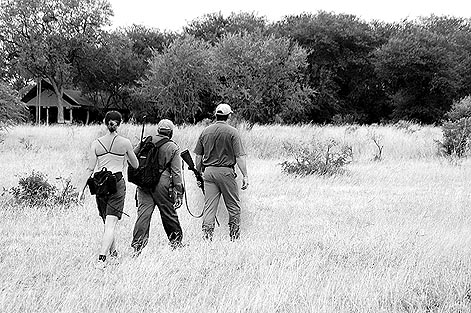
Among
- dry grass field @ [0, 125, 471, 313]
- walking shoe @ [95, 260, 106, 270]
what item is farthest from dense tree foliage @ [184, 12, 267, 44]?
walking shoe @ [95, 260, 106, 270]

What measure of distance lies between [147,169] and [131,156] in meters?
0.32

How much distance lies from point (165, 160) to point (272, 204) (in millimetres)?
3986

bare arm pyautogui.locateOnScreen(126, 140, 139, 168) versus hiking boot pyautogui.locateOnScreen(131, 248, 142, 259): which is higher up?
bare arm pyautogui.locateOnScreen(126, 140, 139, 168)

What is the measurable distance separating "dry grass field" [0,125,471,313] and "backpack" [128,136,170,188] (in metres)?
0.75

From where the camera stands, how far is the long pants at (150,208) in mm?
6652

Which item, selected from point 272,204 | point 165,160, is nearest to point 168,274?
point 165,160

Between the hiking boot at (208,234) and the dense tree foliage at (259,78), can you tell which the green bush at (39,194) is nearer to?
the hiking boot at (208,234)

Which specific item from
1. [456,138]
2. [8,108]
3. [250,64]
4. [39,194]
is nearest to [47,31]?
[250,64]

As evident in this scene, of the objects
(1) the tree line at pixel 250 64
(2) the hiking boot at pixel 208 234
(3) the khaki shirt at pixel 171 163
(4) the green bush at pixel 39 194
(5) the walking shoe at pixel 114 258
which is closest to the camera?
(5) the walking shoe at pixel 114 258

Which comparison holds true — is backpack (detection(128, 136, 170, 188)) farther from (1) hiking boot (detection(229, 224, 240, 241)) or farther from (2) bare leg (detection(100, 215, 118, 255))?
(1) hiking boot (detection(229, 224, 240, 241))

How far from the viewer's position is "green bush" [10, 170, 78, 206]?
966 centimetres

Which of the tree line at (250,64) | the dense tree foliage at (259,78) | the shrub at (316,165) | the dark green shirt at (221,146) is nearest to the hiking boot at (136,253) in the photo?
the dark green shirt at (221,146)

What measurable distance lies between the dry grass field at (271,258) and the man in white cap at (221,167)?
0.31 metres

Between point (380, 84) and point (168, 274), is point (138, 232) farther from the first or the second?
point (380, 84)
